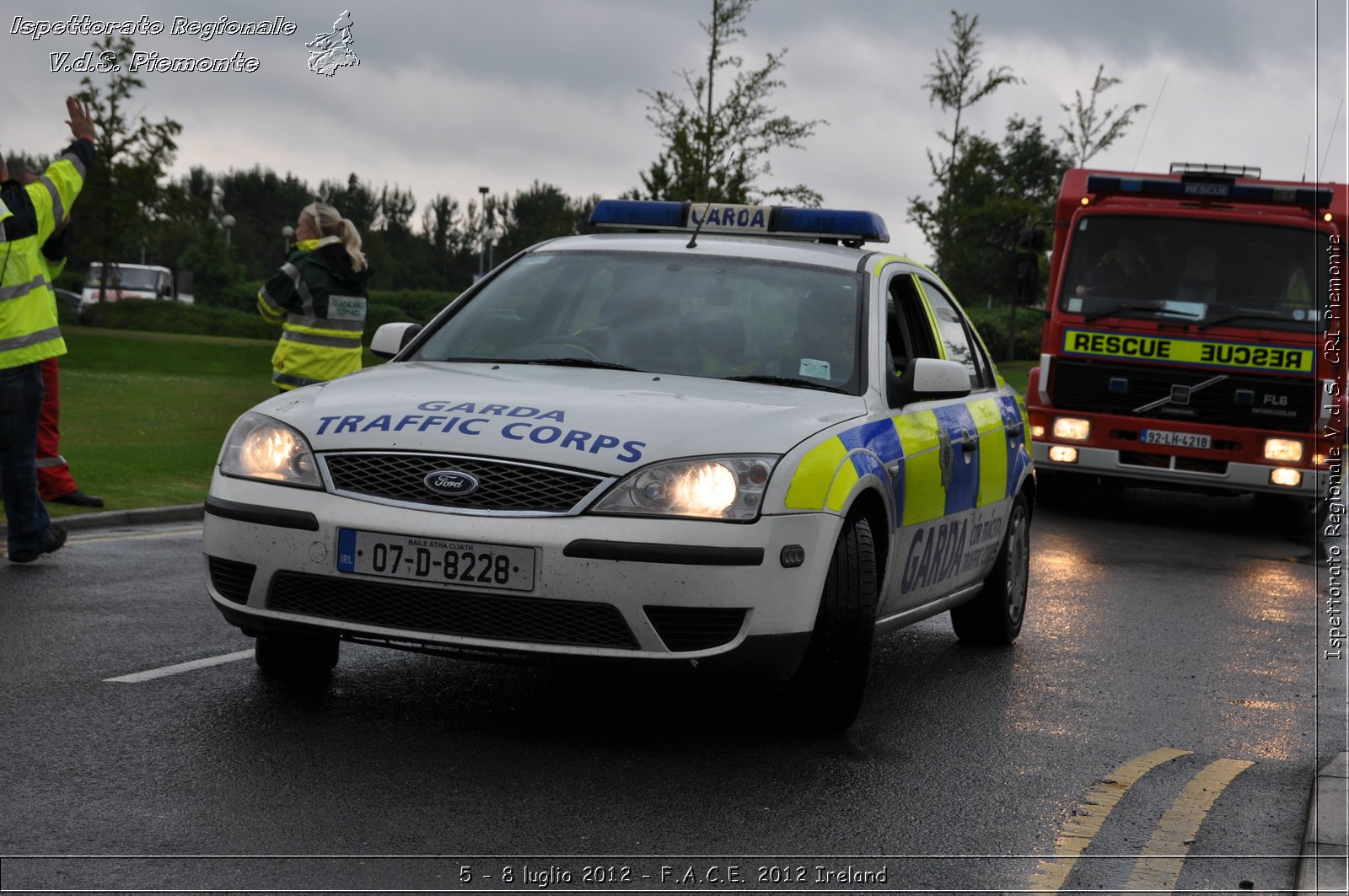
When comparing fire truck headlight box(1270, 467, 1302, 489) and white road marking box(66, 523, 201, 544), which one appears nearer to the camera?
white road marking box(66, 523, 201, 544)

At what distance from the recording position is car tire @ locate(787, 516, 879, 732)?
534cm

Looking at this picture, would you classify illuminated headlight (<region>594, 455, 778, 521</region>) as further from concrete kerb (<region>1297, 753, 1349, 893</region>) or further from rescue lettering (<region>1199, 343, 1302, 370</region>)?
rescue lettering (<region>1199, 343, 1302, 370</region>)

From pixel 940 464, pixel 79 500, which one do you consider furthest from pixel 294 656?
pixel 79 500

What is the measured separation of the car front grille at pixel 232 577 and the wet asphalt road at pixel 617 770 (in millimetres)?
418

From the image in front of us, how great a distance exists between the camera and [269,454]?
5344mm

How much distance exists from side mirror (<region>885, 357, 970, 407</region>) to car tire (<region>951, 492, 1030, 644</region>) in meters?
1.72

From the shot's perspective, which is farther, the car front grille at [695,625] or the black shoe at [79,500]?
the black shoe at [79,500]

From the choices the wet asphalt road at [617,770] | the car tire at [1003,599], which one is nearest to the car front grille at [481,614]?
the wet asphalt road at [617,770]

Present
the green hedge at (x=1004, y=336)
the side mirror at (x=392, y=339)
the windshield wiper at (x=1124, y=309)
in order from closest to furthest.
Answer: the side mirror at (x=392, y=339)
the windshield wiper at (x=1124, y=309)
the green hedge at (x=1004, y=336)

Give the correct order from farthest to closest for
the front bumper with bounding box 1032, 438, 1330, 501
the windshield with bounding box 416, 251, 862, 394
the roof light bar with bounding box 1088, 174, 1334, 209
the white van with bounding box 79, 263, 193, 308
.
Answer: the white van with bounding box 79, 263, 193, 308 → the roof light bar with bounding box 1088, 174, 1334, 209 → the front bumper with bounding box 1032, 438, 1330, 501 → the windshield with bounding box 416, 251, 862, 394

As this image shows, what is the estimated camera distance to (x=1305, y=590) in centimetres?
1135

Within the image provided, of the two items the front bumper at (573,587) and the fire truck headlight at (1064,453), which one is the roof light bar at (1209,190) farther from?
the front bumper at (573,587)

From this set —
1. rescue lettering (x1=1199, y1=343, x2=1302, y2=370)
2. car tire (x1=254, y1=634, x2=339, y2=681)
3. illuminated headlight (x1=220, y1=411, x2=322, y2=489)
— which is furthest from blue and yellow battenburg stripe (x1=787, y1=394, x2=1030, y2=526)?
rescue lettering (x1=1199, y1=343, x2=1302, y2=370)

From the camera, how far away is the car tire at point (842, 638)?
5344mm
